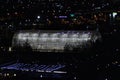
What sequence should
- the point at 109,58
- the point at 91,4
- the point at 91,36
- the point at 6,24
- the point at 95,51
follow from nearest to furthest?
the point at 109,58, the point at 95,51, the point at 91,36, the point at 6,24, the point at 91,4

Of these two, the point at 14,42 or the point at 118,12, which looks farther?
the point at 118,12

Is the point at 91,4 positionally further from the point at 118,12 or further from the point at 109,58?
the point at 109,58

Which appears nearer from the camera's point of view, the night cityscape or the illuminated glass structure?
the night cityscape

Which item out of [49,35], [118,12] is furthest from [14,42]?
[118,12]

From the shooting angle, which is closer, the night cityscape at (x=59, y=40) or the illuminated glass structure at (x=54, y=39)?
the night cityscape at (x=59, y=40)

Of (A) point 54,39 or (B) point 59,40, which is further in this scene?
(A) point 54,39
